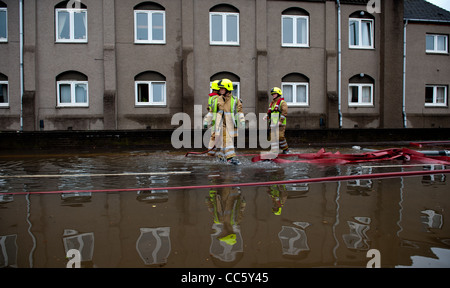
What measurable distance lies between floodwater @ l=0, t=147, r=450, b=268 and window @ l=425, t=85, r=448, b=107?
19062 millimetres

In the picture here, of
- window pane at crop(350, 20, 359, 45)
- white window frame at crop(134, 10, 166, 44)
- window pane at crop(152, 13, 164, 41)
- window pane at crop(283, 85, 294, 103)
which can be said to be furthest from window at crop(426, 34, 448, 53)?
window pane at crop(152, 13, 164, 41)

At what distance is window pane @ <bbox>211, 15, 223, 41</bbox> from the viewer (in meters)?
19.9

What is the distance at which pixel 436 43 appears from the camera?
22.8m

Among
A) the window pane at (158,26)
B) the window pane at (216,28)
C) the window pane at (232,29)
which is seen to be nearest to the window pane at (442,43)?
the window pane at (232,29)

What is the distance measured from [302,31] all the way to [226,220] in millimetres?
19143

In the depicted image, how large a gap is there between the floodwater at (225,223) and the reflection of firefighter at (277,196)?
1 cm

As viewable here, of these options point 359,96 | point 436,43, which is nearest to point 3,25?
point 359,96

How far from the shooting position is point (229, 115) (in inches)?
362

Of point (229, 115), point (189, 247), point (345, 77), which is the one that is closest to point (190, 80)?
point (345, 77)

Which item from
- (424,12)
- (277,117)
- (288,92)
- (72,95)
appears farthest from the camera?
(424,12)

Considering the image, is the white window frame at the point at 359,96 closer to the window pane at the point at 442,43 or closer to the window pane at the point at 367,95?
the window pane at the point at 367,95

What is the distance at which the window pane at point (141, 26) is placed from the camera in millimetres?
19328

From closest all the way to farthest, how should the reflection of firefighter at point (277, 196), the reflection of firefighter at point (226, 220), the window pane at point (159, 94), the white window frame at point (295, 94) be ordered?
the reflection of firefighter at point (226, 220)
the reflection of firefighter at point (277, 196)
the window pane at point (159, 94)
the white window frame at point (295, 94)

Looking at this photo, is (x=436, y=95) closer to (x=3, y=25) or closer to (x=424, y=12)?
(x=424, y=12)
